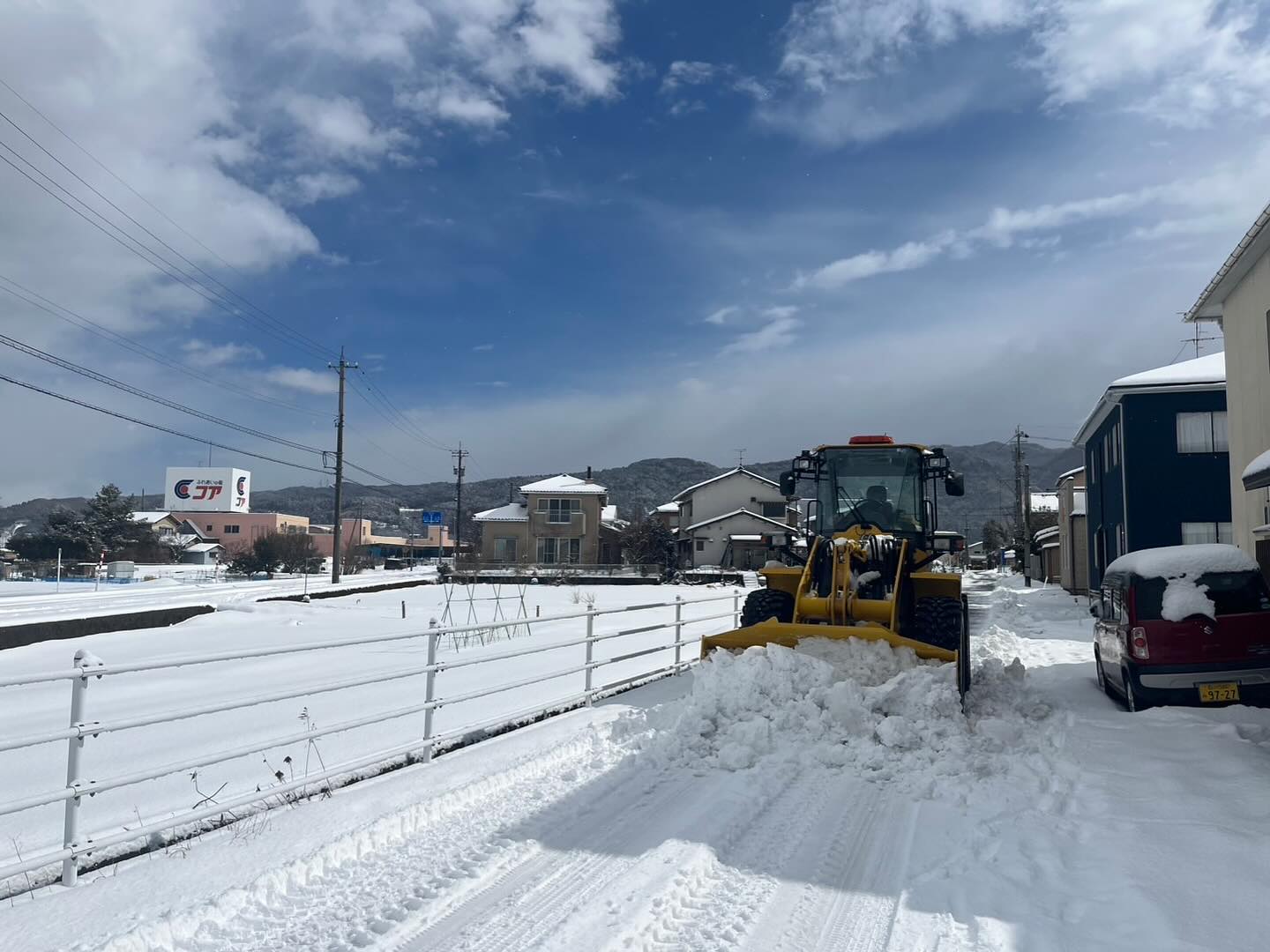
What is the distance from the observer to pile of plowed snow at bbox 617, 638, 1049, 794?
679 centimetres

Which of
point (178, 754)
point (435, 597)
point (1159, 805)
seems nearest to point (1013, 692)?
point (1159, 805)

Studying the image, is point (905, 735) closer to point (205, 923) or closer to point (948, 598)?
point (948, 598)

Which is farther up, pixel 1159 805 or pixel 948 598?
pixel 948 598

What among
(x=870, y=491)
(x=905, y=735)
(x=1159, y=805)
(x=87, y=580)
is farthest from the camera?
(x=87, y=580)

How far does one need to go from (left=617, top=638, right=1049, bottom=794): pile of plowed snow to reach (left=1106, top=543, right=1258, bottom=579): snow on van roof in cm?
219

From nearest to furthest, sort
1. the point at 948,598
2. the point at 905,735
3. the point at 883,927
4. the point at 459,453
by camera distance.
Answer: the point at 883,927, the point at 905,735, the point at 948,598, the point at 459,453

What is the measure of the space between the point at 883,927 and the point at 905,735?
3.25m

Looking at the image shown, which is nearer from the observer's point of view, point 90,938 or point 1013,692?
point 90,938

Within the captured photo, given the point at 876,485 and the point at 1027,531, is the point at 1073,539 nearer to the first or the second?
the point at 1027,531

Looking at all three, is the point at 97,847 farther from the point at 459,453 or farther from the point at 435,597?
the point at 459,453

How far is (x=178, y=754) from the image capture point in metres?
8.20

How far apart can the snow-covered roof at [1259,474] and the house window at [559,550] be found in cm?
5181

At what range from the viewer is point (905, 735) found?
710 centimetres

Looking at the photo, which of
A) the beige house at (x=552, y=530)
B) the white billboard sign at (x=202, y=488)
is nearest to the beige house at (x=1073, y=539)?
the beige house at (x=552, y=530)
